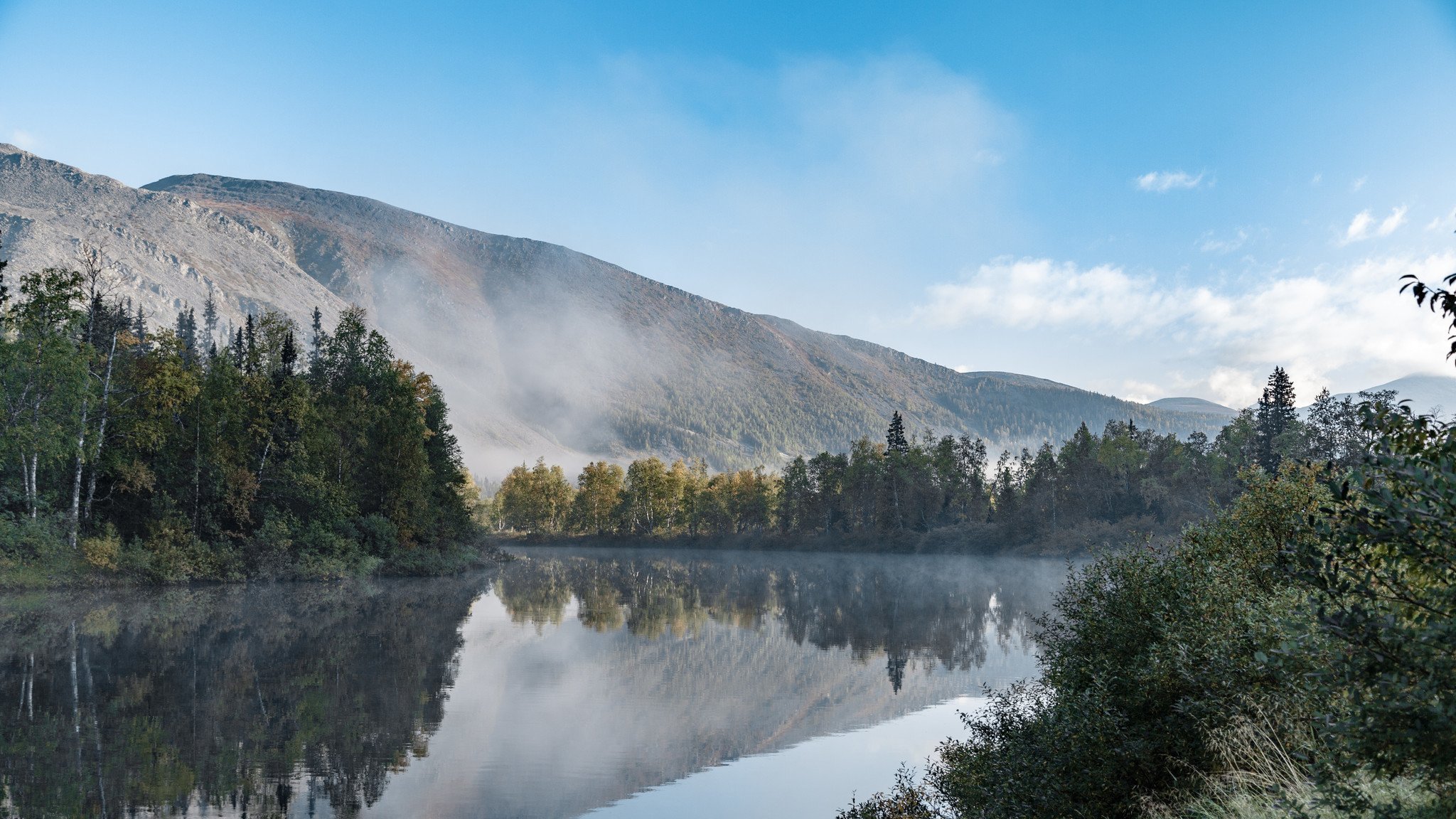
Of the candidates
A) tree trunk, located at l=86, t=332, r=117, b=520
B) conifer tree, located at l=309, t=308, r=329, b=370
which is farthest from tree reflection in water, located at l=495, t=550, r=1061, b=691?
tree trunk, located at l=86, t=332, r=117, b=520

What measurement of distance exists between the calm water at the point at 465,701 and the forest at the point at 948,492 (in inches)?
2081

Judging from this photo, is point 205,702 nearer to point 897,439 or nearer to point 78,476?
point 78,476

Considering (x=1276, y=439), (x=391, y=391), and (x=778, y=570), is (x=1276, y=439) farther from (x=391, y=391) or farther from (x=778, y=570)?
(x=391, y=391)

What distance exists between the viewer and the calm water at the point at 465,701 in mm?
18469

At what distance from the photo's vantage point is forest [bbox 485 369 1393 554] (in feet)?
320

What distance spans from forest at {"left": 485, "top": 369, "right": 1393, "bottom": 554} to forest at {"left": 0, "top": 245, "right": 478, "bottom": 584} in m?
69.3

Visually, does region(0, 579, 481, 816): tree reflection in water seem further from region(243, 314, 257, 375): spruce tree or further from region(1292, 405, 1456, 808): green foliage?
region(243, 314, 257, 375): spruce tree

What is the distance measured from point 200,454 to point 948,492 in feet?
317

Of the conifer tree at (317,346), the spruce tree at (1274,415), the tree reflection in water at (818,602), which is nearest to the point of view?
the tree reflection in water at (818,602)

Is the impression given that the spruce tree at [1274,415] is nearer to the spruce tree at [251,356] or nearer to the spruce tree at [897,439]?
the spruce tree at [897,439]

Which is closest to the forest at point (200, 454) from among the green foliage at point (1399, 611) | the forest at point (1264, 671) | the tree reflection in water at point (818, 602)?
the tree reflection in water at point (818, 602)

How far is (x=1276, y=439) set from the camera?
3450 inches

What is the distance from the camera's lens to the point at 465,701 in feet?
92.4

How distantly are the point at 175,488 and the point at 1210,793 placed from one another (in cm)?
6408
